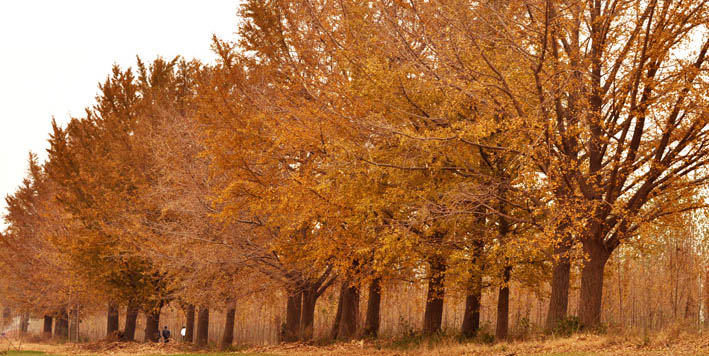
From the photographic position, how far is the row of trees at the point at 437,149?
13.9 m

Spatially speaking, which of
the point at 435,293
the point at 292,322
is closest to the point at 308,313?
the point at 292,322

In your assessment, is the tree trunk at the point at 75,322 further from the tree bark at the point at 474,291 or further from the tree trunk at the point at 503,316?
the tree trunk at the point at 503,316

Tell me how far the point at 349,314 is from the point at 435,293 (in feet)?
15.8

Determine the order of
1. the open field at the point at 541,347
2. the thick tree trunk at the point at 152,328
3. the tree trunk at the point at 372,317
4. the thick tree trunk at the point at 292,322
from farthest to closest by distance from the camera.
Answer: the thick tree trunk at the point at 152,328, the thick tree trunk at the point at 292,322, the tree trunk at the point at 372,317, the open field at the point at 541,347

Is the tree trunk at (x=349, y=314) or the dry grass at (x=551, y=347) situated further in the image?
the tree trunk at (x=349, y=314)

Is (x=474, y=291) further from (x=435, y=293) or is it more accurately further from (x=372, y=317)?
(x=372, y=317)

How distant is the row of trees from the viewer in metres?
13.9

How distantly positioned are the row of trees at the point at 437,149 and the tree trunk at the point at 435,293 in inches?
2.6

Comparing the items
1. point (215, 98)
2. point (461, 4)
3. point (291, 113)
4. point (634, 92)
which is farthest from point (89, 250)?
point (634, 92)

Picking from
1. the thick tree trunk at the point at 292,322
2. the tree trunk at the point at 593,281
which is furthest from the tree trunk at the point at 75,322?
the tree trunk at the point at 593,281

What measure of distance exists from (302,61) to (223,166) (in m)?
5.19

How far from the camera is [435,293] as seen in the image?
60.7 feet

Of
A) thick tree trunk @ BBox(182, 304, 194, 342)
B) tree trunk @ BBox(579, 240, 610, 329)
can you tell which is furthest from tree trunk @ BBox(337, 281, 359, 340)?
thick tree trunk @ BBox(182, 304, 194, 342)

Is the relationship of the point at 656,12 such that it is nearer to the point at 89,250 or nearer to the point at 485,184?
the point at 485,184
